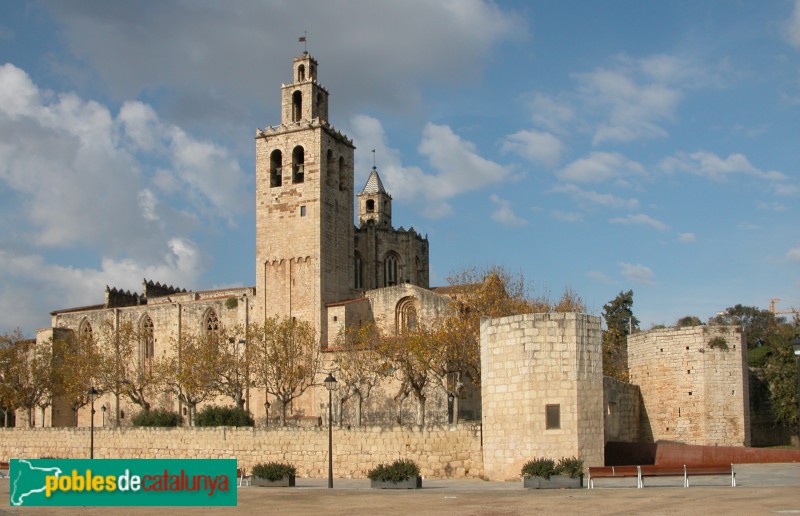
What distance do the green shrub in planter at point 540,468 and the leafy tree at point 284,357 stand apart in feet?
81.2

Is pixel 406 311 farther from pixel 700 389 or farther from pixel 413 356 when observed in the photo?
pixel 700 389

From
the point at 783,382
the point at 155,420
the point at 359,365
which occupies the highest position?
the point at 359,365

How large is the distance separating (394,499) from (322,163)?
125 ft

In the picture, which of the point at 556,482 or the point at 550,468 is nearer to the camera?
the point at 556,482

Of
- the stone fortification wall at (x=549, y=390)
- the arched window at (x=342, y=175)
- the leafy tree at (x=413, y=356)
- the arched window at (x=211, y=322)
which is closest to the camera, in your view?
the stone fortification wall at (x=549, y=390)

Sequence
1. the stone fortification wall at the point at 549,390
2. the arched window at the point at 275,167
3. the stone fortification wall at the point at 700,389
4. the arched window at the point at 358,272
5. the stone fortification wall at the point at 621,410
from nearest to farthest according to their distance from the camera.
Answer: the stone fortification wall at the point at 549,390 < the stone fortification wall at the point at 621,410 < the stone fortification wall at the point at 700,389 < the arched window at the point at 275,167 < the arched window at the point at 358,272

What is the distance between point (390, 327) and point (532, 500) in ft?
112

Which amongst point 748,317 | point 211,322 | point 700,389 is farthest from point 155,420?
point 748,317

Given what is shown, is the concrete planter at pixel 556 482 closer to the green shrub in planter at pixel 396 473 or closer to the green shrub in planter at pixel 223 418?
the green shrub in planter at pixel 396 473

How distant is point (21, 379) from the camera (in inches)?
2216

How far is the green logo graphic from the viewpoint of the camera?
719 inches

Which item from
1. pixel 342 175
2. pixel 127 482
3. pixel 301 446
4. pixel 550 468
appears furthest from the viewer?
pixel 342 175

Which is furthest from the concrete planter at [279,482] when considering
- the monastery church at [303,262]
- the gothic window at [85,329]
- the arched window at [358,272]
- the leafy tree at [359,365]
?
the gothic window at [85,329]

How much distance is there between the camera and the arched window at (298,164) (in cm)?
5819
